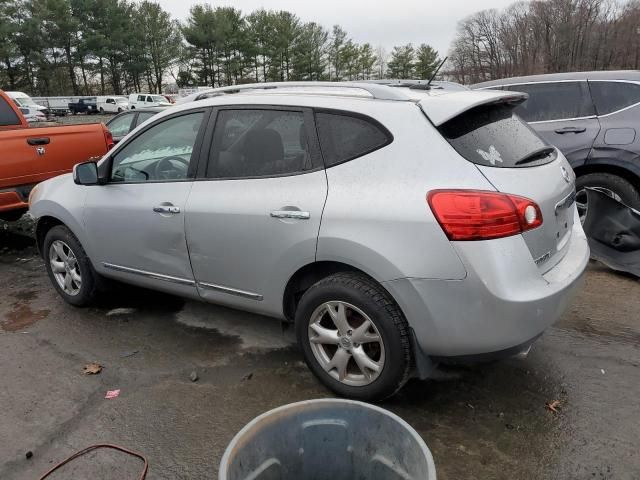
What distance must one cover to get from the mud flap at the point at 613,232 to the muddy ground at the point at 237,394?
659mm

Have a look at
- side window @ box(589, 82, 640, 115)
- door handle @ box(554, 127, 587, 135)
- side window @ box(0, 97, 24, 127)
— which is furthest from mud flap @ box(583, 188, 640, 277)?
side window @ box(0, 97, 24, 127)

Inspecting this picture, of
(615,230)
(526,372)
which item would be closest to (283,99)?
(526,372)

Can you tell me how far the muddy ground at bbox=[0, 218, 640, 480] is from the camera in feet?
8.51

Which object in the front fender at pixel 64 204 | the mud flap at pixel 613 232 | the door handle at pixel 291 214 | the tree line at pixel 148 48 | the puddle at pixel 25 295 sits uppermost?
the tree line at pixel 148 48

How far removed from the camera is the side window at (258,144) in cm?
309

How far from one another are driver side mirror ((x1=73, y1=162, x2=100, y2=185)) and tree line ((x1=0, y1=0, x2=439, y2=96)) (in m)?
61.5

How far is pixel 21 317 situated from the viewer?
4.43 meters

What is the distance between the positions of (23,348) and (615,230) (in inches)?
205

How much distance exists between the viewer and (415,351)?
106 inches

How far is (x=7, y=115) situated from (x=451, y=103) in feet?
20.3

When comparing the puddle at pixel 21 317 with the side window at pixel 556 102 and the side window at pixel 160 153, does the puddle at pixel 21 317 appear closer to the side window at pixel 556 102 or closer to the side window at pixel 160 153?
the side window at pixel 160 153

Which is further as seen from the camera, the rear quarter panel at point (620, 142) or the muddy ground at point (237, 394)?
the rear quarter panel at point (620, 142)

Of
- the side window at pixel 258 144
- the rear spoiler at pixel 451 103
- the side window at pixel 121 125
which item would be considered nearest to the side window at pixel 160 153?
the side window at pixel 258 144

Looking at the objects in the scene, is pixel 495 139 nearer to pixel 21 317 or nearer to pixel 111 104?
pixel 21 317
